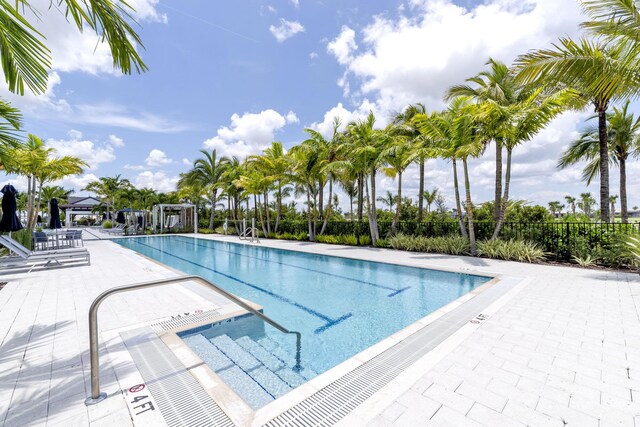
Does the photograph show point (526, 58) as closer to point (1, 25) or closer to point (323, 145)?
point (1, 25)

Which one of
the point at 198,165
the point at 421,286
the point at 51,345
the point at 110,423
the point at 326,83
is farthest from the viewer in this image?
the point at 198,165

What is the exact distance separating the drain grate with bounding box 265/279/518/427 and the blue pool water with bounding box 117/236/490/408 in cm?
79

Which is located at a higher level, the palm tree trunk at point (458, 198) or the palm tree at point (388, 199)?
the palm tree at point (388, 199)

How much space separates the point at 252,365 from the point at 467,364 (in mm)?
2492

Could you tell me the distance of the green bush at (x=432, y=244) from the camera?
36.6 feet

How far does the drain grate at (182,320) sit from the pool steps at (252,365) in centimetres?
27

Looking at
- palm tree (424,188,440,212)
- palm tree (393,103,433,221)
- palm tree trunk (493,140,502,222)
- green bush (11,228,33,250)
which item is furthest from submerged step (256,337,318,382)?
palm tree (424,188,440,212)

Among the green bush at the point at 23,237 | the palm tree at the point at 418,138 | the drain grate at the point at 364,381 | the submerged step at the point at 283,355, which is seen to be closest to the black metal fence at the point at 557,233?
the palm tree at the point at 418,138

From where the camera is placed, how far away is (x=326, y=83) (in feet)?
54.9

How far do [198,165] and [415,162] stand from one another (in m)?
21.6

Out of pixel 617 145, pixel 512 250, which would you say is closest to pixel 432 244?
pixel 512 250

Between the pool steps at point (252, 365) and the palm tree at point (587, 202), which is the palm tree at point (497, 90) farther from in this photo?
the palm tree at point (587, 202)

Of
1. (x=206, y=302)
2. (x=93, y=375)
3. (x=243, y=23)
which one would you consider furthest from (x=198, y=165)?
(x=93, y=375)

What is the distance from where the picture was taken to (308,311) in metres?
5.80
